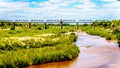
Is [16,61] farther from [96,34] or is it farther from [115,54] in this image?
[96,34]

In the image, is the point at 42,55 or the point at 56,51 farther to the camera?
the point at 56,51

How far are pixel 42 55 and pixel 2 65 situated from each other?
3.36 metres

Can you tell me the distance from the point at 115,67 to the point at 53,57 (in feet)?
12.6

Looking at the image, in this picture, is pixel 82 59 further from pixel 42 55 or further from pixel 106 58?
pixel 42 55

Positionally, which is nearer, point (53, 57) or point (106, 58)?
point (53, 57)

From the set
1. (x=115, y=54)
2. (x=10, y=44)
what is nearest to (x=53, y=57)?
(x=10, y=44)

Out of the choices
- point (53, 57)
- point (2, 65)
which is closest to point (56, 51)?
point (53, 57)

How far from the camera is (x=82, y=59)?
766 inches

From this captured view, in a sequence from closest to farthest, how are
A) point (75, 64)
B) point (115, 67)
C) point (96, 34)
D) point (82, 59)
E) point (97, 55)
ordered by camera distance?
point (115, 67) → point (75, 64) → point (82, 59) → point (97, 55) → point (96, 34)

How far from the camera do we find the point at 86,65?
17250mm

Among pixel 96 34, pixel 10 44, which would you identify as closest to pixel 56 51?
pixel 10 44

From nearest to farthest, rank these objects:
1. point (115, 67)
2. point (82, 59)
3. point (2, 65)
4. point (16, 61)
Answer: point (2, 65) → point (16, 61) → point (115, 67) → point (82, 59)

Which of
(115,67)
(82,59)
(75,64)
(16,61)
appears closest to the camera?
(16,61)

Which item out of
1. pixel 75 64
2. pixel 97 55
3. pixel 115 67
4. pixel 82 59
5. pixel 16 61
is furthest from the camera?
pixel 97 55
